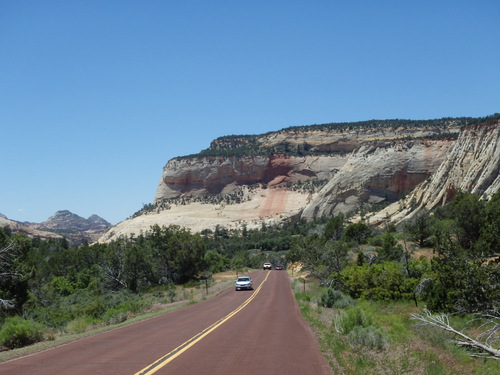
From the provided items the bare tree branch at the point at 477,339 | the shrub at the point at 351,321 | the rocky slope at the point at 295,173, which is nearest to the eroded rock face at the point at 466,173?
the rocky slope at the point at 295,173

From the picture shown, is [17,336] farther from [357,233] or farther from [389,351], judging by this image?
[357,233]

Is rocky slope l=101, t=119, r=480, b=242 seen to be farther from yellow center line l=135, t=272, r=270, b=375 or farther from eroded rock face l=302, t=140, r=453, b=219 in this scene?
yellow center line l=135, t=272, r=270, b=375

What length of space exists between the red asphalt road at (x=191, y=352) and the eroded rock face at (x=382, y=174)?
313 feet

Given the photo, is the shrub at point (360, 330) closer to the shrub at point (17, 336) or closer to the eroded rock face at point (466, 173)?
the shrub at point (17, 336)

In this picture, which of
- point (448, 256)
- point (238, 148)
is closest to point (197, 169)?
point (238, 148)

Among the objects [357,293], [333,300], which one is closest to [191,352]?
[333,300]

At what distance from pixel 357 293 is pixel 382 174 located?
8275 centimetres

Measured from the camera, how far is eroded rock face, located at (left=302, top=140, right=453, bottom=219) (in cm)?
10662

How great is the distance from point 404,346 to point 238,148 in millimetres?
160706

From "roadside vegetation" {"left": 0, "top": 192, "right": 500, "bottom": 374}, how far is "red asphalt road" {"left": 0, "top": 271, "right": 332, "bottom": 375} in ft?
2.87

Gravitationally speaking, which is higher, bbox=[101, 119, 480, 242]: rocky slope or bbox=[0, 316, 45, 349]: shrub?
bbox=[101, 119, 480, 242]: rocky slope

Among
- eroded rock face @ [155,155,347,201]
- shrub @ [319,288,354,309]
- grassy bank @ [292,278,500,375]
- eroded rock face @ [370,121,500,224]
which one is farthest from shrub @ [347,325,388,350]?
eroded rock face @ [155,155,347,201]

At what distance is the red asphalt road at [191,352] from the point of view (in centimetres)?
900

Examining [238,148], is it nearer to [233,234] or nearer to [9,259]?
[233,234]
